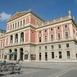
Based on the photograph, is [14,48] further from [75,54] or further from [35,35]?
[75,54]

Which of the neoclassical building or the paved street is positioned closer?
the paved street

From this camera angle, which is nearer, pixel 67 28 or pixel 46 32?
pixel 67 28

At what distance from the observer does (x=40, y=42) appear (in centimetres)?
4722

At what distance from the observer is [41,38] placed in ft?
157

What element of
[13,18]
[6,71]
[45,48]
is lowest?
[6,71]

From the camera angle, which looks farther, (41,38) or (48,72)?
(41,38)

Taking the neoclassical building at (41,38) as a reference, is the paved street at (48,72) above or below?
below

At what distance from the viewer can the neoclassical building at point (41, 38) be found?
39812 millimetres

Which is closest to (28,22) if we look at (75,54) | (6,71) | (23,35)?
(23,35)

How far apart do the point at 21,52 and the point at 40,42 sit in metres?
9.28

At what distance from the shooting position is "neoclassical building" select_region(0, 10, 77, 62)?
39.8 metres

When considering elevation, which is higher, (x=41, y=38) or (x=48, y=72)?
(x=41, y=38)

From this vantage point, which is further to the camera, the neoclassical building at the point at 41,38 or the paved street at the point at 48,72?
the neoclassical building at the point at 41,38

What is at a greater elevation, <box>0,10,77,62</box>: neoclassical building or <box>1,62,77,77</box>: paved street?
<box>0,10,77,62</box>: neoclassical building
